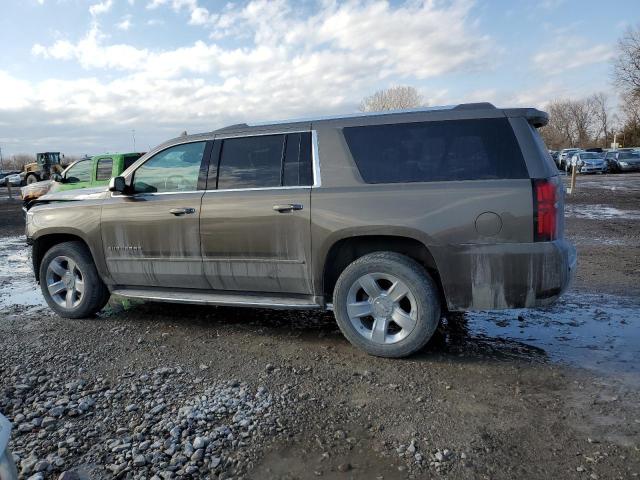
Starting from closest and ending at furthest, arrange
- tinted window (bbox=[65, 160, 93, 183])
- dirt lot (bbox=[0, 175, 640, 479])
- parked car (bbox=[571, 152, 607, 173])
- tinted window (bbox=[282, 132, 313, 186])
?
dirt lot (bbox=[0, 175, 640, 479])
tinted window (bbox=[282, 132, 313, 186])
tinted window (bbox=[65, 160, 93, 183])
parked car (bbox=[571, 152, 607, 173])

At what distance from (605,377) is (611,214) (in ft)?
37.7

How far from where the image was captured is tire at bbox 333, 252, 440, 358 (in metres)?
3.99

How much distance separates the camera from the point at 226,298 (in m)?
4.67

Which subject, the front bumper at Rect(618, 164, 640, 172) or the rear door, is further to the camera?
the front bumper at Rect(618, 164, 640, 172)

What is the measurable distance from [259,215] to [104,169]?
9426mm

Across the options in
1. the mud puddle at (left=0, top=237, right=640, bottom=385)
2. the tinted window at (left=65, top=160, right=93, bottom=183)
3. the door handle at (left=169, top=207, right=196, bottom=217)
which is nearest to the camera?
the mud puddle at (left=0, top=237, right=640, bottom=385)

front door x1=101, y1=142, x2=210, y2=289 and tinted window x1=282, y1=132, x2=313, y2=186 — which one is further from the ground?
tinted window x1=282, y1=132, x2=313, y2=186

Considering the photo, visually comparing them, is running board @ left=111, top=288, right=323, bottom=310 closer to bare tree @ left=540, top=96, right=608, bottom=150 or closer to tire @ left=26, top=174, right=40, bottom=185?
tire @ left=26, top=174, right=40, bottom=185

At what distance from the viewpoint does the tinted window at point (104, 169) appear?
40.5 ft

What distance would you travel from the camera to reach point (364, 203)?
4094mm

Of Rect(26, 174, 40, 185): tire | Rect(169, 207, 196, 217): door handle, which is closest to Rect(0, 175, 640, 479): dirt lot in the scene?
Rect(169, 207, 196, 217): door handle

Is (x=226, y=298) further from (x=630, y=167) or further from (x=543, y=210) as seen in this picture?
(x=630, y=167)

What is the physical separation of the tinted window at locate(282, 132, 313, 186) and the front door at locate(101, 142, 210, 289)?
2.86 ft

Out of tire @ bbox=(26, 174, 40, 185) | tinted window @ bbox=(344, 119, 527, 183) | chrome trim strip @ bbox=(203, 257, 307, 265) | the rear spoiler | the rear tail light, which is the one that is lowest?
chrome trim strip @ bbox=(203, 257, 307, 265)
